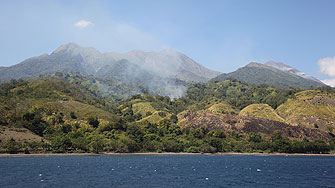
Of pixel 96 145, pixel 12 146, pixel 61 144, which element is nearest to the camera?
pixel 12 146

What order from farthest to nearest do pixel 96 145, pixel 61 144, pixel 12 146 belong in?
pixel 96 145, pixel 61 144, pixel 12 146

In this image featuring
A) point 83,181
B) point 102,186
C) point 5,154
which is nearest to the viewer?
point 102,186

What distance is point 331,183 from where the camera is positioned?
241ft

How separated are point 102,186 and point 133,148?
130 m

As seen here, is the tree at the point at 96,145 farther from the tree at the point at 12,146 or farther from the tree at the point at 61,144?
the tree at the point at 12,146

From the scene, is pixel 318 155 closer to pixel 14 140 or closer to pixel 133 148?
pixel 133 148

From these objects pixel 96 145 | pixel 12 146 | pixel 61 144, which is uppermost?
pixel 61 144

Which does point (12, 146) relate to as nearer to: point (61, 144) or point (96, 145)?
point (61, 144)

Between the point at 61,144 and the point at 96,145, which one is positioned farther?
the point at 96,145

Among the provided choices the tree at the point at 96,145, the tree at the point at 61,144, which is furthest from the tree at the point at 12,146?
the tree at the point at 96,145

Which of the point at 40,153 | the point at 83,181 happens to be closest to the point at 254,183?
the point at 83,181

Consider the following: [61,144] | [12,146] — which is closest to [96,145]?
[61,144]

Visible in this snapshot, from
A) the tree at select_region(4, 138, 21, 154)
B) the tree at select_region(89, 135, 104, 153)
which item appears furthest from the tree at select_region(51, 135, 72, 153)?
the tree at select_region(4, 138, 21, 154)

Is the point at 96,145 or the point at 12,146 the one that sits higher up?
the point at 12,146
